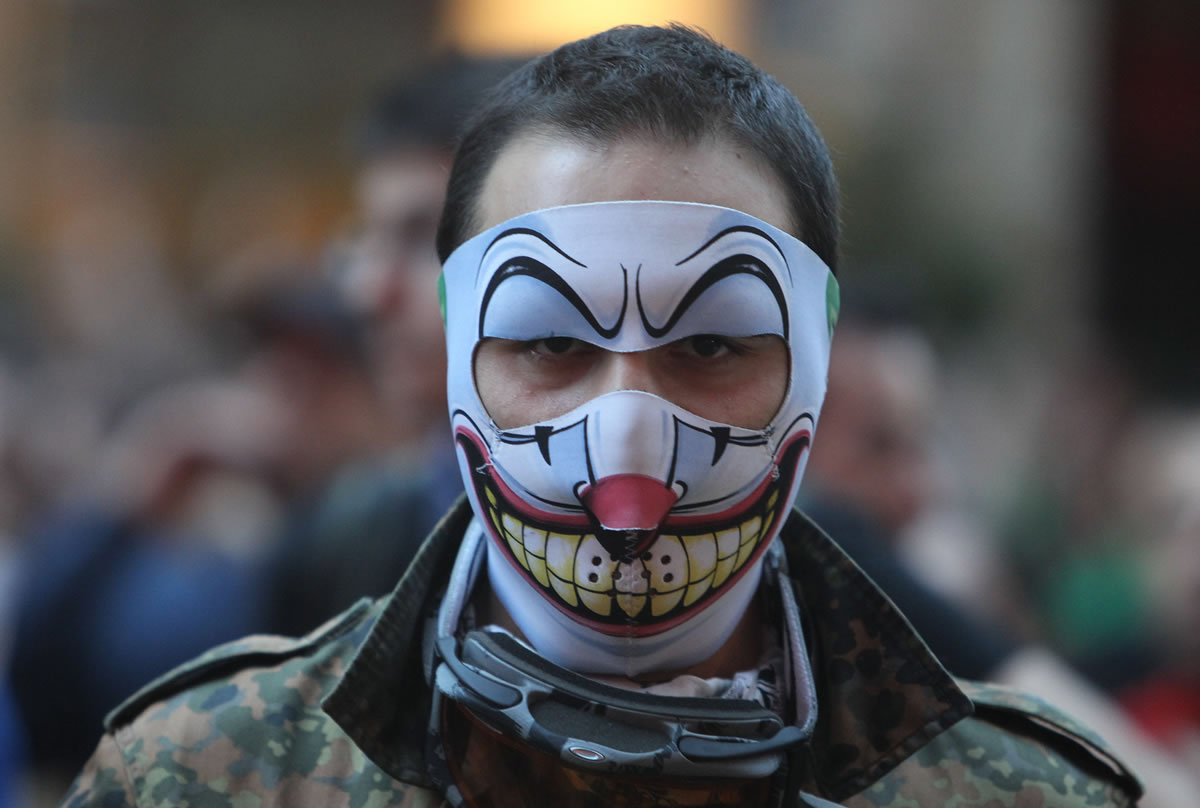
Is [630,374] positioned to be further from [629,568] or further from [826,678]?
[826,678]

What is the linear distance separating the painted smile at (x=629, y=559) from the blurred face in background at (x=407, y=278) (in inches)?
67.5

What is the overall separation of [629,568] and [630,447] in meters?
0.20

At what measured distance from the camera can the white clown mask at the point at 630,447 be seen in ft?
7.25

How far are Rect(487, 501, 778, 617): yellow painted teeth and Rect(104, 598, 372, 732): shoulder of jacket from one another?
0.49 metres

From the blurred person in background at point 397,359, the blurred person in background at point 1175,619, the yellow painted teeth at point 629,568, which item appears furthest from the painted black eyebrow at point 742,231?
the blurred person in background at point 1175,619

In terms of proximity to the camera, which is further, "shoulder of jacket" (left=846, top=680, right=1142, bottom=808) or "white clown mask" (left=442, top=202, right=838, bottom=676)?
"shoulder of jacket" (left=846, top=680, right=1142, bottom=808)

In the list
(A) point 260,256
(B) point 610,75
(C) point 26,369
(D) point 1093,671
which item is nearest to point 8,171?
(C) point 26,369

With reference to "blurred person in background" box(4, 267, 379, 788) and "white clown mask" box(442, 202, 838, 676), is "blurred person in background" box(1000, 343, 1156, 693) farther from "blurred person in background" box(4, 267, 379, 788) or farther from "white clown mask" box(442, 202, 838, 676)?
"white clown mask" box(442, 202, 838, 676)

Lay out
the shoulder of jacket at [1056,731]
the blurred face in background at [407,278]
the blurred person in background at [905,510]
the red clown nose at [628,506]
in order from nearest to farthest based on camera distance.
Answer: the red clown nose at [628,506] → the shoulder of jacket at [1056,731] → the blurred person in background at [905,510] → the blurred face in background at [407,278]

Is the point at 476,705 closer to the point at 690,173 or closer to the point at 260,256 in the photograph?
the point at 690,173

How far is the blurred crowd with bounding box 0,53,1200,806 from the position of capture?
147 inches

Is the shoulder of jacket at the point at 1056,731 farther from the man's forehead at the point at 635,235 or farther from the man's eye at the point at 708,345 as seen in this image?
the man's forehead at the point at 635,235

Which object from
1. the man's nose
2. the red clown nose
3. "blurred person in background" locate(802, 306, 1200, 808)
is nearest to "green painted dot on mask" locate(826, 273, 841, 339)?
the man's nose


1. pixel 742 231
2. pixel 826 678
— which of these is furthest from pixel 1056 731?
pixel 742 231
